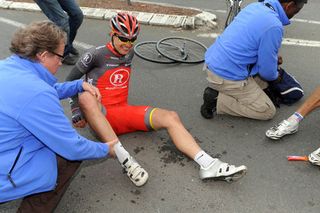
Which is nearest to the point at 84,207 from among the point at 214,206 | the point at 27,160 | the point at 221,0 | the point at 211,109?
the point at 27,160

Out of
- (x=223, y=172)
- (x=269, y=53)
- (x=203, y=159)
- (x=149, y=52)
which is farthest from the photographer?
(x=149, y=52)

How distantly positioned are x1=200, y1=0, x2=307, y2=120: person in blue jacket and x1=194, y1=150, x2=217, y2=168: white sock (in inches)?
37.6

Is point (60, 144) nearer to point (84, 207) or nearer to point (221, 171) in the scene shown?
point (84, 207)

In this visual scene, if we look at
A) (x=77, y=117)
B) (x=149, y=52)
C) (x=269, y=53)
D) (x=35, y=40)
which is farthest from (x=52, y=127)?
(x=149, y=52)

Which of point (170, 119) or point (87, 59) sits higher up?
point (87, 59)

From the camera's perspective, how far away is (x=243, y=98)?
399 centimetres

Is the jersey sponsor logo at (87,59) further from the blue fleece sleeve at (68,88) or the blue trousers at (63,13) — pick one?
the blue trousers at (63,13)

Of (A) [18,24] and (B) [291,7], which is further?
(A) [18,24]

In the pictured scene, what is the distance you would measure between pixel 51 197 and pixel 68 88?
3.12 ft

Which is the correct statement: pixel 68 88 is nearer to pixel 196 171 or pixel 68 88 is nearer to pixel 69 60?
pixel 196 171

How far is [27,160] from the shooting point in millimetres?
2408

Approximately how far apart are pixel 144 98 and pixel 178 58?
118 centimetres

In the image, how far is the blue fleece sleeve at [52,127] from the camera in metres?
2.21

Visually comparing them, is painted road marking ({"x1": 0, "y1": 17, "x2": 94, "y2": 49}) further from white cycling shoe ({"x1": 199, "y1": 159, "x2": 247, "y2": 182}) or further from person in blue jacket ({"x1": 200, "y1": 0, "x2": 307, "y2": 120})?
white cycling shoe ({"x1": 199, "y1": 159, "x2": 247, "y2": 182})
